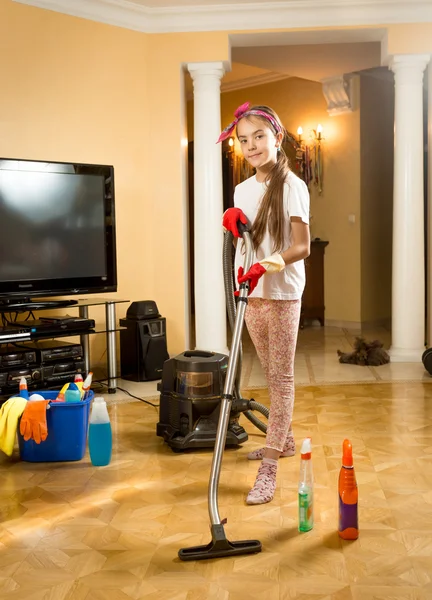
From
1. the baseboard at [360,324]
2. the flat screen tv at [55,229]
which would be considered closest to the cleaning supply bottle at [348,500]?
the flat screen tv at [55,229]

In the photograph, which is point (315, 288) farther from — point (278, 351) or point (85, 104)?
point (278, 351)

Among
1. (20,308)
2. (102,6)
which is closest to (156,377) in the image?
(20,308)

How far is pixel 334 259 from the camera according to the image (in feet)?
25.0

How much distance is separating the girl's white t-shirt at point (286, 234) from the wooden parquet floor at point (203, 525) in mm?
752

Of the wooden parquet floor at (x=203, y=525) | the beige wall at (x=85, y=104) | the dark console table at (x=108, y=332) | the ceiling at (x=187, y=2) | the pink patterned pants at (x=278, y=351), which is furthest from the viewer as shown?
the ceiling at (x=187, y=2)

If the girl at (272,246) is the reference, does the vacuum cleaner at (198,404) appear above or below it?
below

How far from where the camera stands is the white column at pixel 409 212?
17.3 feet

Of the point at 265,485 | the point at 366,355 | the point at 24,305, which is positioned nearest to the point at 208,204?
the point at 366,355

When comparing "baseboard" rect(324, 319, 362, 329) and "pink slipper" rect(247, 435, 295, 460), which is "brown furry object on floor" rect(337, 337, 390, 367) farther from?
"pink slipper" rect(247, 435, 295, 460)

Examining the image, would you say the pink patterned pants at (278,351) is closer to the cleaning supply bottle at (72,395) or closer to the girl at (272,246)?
the girl at (272,246)

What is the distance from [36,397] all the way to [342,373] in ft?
8.30

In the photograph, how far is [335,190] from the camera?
24.7 feet

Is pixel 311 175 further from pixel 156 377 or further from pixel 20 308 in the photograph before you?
pixel 20 308

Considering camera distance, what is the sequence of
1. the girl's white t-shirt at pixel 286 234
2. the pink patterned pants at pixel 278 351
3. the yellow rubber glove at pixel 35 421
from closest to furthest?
1. the girl's white t-shirt at pixel 286 234
2. the pink patterned pants at pixel 278 351
3. the yellow rubber glove at pixel 35 421
